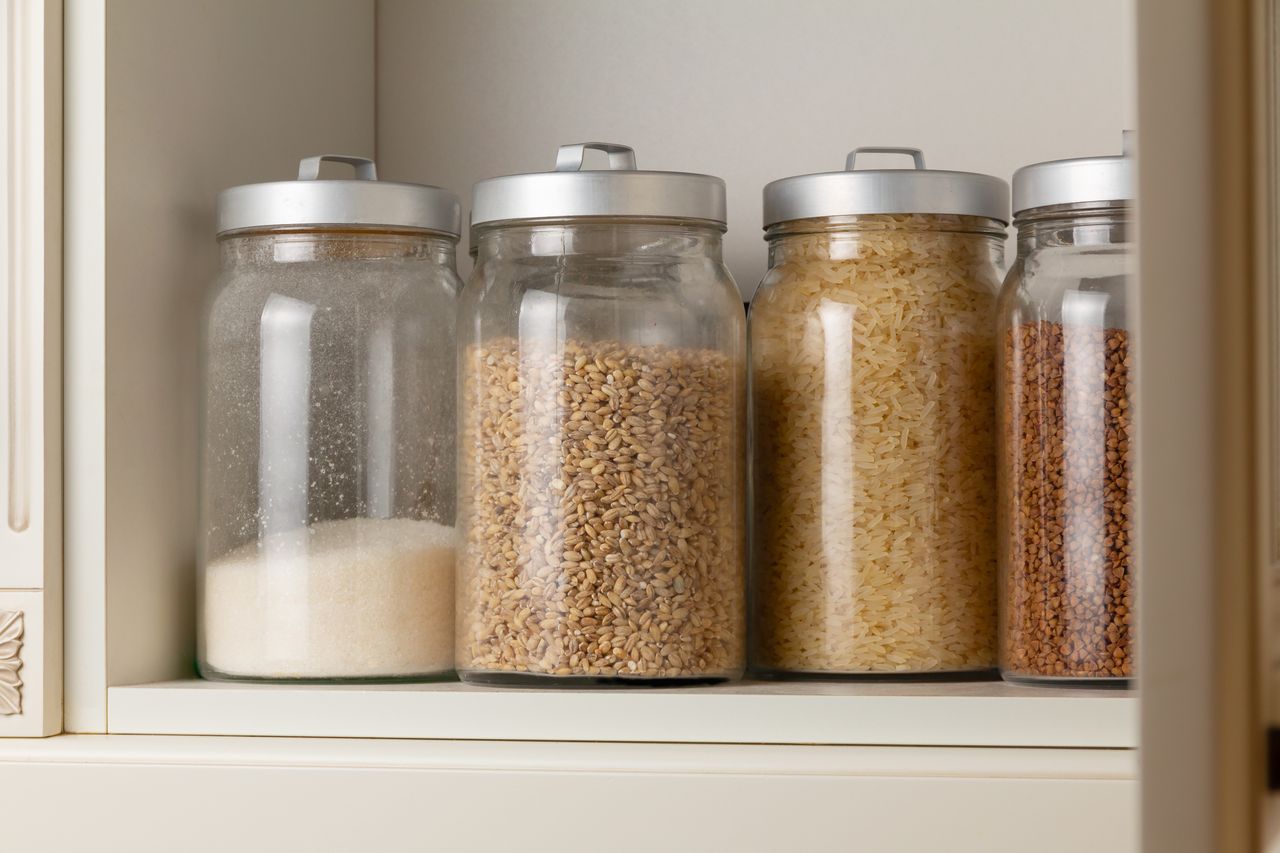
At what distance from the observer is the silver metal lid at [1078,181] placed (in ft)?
2.33

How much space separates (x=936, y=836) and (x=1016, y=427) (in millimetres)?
227

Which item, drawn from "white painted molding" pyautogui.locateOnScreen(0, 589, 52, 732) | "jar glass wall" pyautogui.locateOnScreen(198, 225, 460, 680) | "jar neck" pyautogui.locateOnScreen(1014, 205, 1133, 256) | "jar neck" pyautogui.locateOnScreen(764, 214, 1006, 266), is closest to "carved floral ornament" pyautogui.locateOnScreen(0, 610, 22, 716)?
"white painted molding" pyautogui.locateOnScreen(0, 589, 52, 732)

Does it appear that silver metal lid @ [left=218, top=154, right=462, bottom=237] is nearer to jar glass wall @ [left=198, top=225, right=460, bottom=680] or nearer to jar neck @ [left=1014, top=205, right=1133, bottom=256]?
jar glass wall @ [left=198, top=225, right=460, bottom=680]

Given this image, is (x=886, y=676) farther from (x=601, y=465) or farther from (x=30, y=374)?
(x=30, y=374)

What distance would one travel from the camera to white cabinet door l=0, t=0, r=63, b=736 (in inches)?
27.7

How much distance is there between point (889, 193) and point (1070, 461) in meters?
0.18

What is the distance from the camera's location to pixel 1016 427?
717 mm

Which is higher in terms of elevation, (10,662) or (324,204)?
(324,204)

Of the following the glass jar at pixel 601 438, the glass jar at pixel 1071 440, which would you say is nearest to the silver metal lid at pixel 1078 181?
the glass jar at pixel 1071 440

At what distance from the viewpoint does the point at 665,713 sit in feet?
2.20

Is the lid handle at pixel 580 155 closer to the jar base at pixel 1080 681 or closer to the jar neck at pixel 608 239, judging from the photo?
the jar neck at pixel 608 239

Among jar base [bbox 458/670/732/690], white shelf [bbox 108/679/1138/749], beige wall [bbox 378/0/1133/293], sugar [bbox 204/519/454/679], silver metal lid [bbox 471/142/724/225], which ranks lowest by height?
white shelf [bbox 108/679/1138/749]

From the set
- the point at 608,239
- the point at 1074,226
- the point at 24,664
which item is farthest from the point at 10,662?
the point at 1074,226

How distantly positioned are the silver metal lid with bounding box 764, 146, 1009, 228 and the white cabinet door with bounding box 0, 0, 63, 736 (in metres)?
0.41
